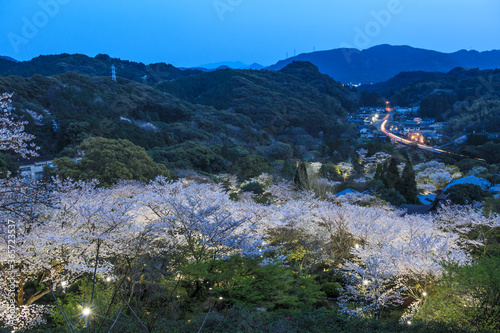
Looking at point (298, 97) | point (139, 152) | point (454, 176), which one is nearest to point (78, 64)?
point (298, 97)

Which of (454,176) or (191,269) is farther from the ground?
(191,269)

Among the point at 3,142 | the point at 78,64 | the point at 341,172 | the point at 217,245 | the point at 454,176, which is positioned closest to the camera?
the point at 3,142

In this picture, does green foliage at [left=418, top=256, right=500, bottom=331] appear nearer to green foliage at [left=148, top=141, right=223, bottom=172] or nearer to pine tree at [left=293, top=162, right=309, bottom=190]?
pine tree at [left=293, top=162, right=309, bottom=190]

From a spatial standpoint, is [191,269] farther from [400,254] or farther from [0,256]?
[400,254]

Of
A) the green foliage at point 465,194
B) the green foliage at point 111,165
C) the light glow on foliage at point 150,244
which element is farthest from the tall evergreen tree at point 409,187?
the green foliage at point 111,165

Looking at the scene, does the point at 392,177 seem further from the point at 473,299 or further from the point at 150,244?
the point at 150,244

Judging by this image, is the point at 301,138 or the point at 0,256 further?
the point at 301,138
